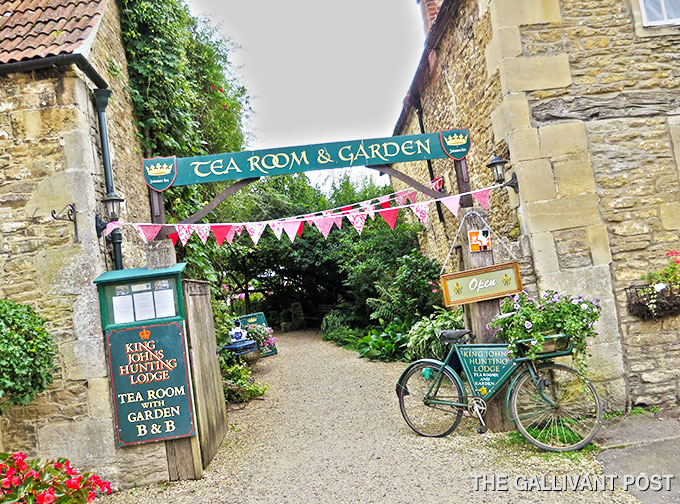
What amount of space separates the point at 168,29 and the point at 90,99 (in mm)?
2242

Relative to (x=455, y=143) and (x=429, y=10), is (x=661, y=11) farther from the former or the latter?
(x=429, y=10)

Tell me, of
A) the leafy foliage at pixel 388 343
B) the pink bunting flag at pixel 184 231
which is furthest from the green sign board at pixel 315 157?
the leafy foliage at pixel 388 343

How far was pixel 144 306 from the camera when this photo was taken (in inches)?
174

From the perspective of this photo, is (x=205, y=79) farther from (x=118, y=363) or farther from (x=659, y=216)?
(x=659, y=216)

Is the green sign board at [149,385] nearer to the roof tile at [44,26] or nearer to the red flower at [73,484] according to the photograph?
the red flower at [73,484]

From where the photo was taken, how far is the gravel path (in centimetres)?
372

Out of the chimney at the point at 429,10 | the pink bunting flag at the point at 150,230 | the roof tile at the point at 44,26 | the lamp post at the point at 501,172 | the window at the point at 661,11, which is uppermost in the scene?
the chimney at the point at 429,10

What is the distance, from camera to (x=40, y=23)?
5.01 metres

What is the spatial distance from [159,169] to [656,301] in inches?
199

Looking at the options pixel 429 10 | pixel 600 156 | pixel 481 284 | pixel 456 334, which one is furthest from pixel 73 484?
pixel 429 10

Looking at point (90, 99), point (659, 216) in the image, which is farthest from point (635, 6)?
point (90, 99)

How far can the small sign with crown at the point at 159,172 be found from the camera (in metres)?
4.75

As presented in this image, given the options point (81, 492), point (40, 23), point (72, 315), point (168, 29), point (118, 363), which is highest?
point (168, 29)

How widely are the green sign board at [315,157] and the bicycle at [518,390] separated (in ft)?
6.35
